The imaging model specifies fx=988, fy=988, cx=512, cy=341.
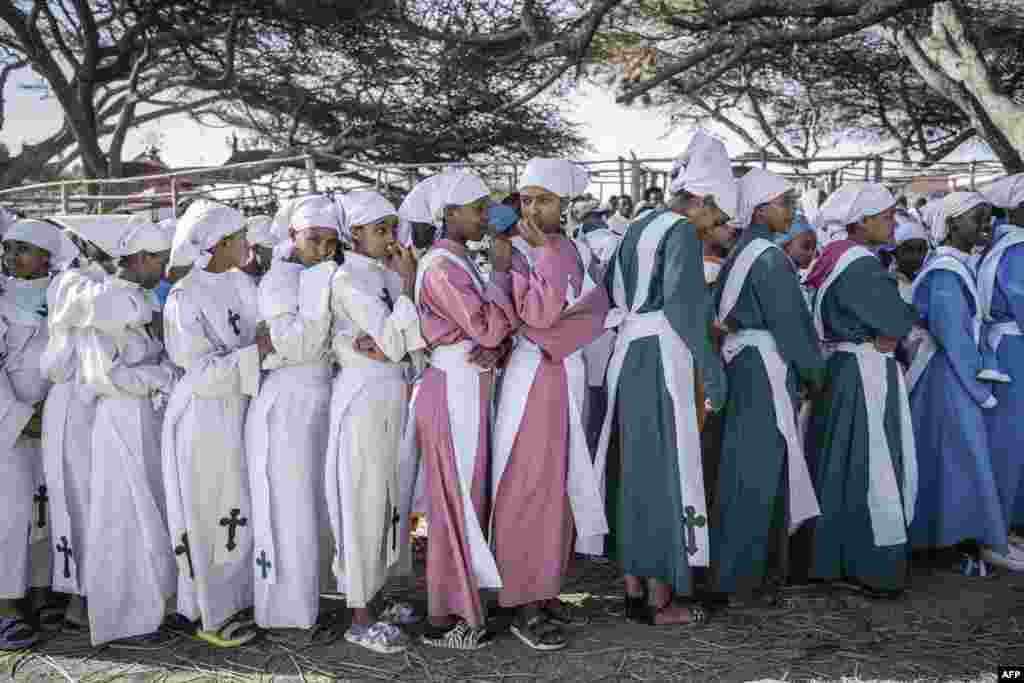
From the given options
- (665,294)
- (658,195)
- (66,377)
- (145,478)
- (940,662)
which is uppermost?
(658,195)

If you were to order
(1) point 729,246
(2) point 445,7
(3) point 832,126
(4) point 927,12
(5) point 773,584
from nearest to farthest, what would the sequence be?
(5) point 773,584, (1) point 729,246, (2) point 445,7, (4) point 927,12, (3) point 832,126

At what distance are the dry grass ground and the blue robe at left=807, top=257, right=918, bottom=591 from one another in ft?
0.65

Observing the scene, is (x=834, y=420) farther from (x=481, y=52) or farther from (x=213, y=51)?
(x=213, y=51)

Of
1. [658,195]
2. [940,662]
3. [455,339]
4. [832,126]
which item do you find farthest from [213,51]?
[940,662]

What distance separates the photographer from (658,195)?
1075 centimetres

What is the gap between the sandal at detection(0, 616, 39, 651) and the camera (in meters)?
4.47

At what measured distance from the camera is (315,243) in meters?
4.29

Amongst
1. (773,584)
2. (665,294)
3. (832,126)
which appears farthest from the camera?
(832,126)

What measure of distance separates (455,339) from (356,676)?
4.80 ft

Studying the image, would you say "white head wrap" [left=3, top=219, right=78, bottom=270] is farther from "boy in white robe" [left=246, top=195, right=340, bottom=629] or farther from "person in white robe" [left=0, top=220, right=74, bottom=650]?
"boy in white robe" [left=246, top=195, right=340, bottom=629]

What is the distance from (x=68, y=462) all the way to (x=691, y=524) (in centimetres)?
286

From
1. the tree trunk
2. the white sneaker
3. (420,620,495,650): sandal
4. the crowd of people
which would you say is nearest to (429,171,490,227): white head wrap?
the crowd of people

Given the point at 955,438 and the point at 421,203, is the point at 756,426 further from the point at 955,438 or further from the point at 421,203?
the point at 421,203

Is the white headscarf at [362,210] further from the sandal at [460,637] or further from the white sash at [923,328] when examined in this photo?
the white sash at [923,328]
